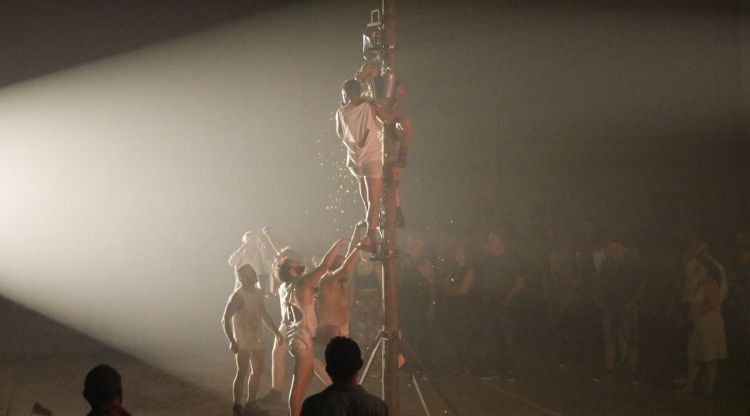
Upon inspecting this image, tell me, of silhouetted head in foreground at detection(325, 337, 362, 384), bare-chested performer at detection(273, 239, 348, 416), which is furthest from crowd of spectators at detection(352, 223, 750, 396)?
silhouetted head in foreground at detection(325, 337, 362, 384)

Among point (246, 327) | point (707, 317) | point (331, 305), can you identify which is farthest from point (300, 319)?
point (707, 317)

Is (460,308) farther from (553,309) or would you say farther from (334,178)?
(334,178)

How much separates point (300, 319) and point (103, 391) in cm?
435

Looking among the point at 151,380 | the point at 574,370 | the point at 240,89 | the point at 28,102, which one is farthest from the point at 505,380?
the point at 28,102

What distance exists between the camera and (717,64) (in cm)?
1460

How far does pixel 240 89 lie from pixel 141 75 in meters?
1.97

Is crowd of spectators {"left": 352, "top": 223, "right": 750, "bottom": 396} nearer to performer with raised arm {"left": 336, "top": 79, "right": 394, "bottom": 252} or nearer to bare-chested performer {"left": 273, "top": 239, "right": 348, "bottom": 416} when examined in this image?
bare-chested performer {"left": 273, "top": 239, "right": 348, "bottom": 416}

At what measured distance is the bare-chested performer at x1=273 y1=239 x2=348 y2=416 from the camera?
27.6 feet

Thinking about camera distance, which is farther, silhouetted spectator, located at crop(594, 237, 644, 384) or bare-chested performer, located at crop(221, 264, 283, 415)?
silhouetted spectator, located at crop(594, 237, 644, 384)

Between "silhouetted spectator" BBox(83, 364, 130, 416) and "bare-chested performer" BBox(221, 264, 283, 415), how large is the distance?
5.27 meters

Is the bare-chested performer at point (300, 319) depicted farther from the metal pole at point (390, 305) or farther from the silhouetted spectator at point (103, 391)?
the silhouetted spectator at point (103, 391)

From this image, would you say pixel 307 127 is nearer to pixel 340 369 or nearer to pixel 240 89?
pixel 240 89

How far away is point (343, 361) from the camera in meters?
4.56

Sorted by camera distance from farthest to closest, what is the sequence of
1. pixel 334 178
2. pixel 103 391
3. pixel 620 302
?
1. pixel 334 178
2. pixel 620 302
3. pixel 103 391
